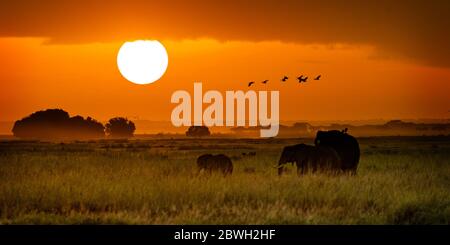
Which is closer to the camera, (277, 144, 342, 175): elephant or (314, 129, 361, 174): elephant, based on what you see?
(277, 144, 342, 175): elephant

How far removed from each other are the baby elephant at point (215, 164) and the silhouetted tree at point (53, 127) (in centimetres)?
6263

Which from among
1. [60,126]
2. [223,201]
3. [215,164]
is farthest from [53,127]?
[223,201]

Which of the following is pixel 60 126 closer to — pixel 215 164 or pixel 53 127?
pixel 53 127

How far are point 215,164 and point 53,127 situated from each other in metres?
64.1

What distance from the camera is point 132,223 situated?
11.7 metres

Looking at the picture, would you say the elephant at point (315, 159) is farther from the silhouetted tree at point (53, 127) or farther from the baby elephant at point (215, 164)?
the silhouetted tree at point (53, 127)

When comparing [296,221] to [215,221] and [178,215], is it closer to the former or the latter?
[215,221]

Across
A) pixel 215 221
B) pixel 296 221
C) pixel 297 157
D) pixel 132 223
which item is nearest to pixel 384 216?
pixel 296 221

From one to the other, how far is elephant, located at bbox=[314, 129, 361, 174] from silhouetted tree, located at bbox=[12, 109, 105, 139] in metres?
63.4

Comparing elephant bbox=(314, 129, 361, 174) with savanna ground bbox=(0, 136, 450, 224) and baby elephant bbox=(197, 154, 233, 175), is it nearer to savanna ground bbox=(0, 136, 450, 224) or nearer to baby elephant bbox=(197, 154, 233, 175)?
baby elephant bbox=(197, 154, 233, 175)

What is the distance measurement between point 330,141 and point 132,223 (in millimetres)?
11466

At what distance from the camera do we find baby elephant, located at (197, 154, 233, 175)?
20969 millimetres
